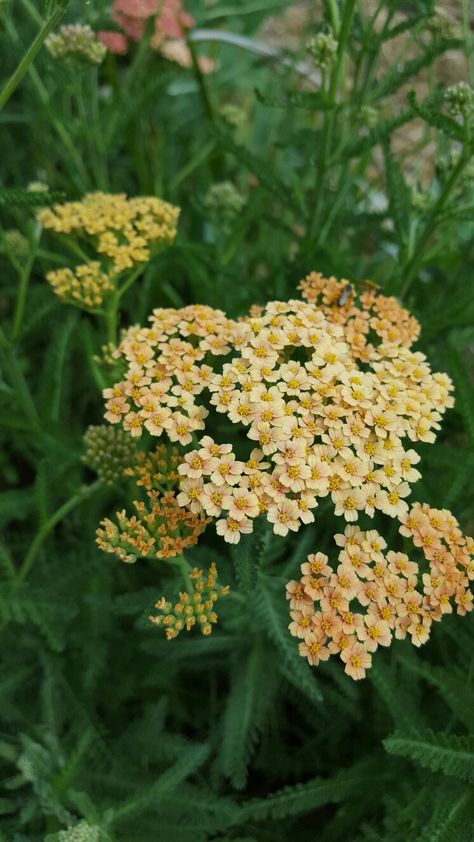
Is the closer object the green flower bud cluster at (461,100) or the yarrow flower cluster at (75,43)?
the green flower bud cluster at (461,100)

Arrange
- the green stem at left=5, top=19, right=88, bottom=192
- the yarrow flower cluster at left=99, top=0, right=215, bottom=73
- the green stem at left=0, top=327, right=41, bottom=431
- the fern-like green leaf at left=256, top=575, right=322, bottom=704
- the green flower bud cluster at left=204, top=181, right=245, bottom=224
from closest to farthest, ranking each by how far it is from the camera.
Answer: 1. the fern-like green leaf at left=256, top=575, right=322, bottom=704
2. the green stem at left=0, top=327, right=41, bottom=431
3. the green stem at left=5, top=19, right=88, bottom=192
4. the green flower bud cluster at left=204, top=181, right=245, bottom=224
5. the yarrow flower cluster at left=99, top=0, right=215, bottom=73

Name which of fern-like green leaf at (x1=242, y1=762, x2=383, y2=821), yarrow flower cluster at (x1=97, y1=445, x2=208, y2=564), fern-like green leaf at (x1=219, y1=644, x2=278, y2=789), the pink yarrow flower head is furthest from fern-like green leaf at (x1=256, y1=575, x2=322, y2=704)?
the pink yarrow flower head

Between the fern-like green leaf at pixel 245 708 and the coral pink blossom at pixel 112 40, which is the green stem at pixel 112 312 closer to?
the fern-like green leaf at pixel 245 708

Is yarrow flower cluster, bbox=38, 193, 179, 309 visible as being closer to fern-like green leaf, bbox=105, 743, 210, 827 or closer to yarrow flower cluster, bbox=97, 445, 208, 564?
yarrow flower cluster, bbox=97, 445, 208, 564

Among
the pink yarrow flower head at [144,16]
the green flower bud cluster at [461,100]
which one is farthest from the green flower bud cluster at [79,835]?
the pink yarrow flower head at [144,16]

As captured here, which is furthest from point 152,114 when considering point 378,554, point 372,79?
point 378,554

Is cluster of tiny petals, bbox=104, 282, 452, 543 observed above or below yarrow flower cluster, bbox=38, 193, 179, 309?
below

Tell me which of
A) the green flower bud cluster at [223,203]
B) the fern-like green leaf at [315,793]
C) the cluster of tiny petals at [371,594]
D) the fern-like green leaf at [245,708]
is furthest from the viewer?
the green flower bud cluster at [223,203]
